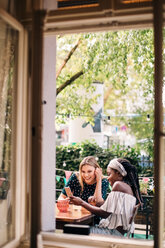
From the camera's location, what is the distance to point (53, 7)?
2.33 m

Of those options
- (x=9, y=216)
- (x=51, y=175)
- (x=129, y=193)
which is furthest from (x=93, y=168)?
(x=9, y=216)

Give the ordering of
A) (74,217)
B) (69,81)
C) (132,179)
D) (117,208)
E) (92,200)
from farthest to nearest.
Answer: (69,81) → (92,200) → (132,179) → (117,208) → (74,217)

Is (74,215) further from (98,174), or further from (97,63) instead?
(97,63)

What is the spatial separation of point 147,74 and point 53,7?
370cm

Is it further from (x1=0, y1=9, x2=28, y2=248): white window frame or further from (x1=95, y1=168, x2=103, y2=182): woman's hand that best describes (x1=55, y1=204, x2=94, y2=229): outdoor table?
(x1=0, y1=9, x2=28, y2=248): white window frame

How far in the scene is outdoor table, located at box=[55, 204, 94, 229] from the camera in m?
3.41

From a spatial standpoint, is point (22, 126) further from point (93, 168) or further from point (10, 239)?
point (93, 168)

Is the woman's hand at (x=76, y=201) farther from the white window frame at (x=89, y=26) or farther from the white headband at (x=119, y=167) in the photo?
the white window frame at (x=89, y=26)

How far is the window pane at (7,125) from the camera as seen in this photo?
2217mm

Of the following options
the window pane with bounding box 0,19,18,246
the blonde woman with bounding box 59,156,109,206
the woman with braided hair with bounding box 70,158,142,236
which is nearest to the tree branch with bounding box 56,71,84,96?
the blonde woman with bounding box 59,156,109,206

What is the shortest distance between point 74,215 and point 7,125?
1702 mm

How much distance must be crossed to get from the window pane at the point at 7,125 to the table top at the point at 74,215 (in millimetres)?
1265

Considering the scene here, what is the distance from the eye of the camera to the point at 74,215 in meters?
3.55

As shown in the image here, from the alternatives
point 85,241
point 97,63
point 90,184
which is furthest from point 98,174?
point 97,63
